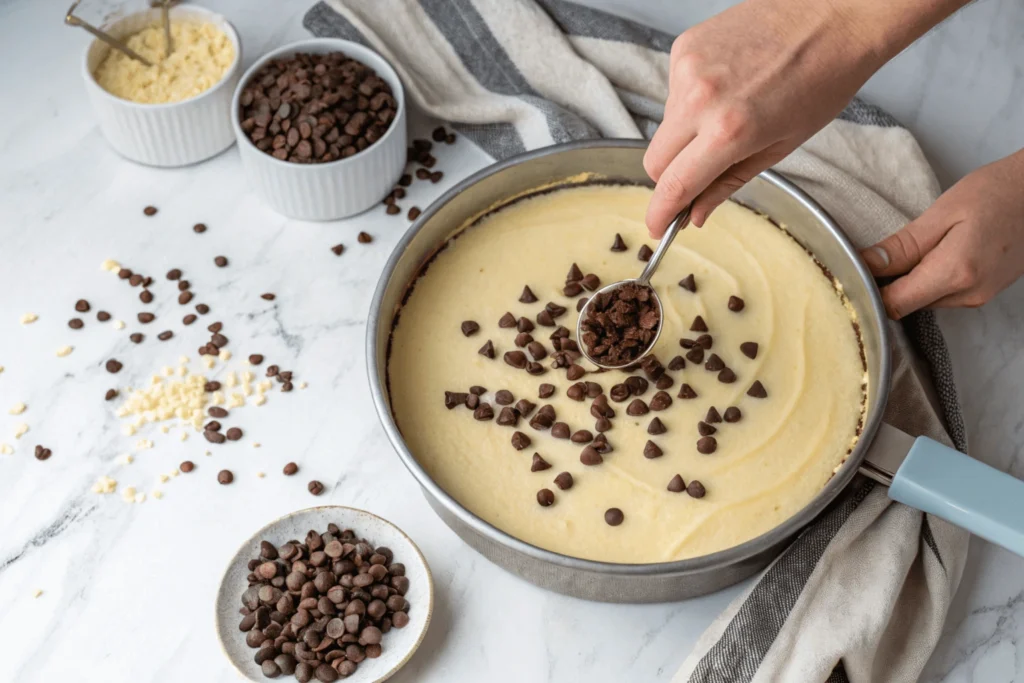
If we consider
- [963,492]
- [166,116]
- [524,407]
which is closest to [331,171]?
[166,116]

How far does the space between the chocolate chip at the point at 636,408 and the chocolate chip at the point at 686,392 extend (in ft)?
0.25

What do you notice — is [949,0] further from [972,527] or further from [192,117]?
[192,117]

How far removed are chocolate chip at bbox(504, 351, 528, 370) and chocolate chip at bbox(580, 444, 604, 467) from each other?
0.22m

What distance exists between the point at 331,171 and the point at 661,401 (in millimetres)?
878

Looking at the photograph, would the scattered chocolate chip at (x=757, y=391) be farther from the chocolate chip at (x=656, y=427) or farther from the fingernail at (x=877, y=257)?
the fingernail at (x=877, y=257)

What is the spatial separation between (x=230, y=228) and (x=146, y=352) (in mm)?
358

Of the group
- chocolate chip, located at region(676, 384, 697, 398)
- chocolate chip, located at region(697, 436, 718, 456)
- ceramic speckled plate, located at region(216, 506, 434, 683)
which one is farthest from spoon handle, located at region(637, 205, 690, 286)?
ceramic speckled plate, located at region(216, 506, 434, 683)

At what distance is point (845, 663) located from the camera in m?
1.79

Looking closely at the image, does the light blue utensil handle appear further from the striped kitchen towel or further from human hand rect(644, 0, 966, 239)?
A: human hand rect(644, 0, 966, 239)

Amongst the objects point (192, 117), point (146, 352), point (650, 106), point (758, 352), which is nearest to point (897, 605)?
point (758, 352)

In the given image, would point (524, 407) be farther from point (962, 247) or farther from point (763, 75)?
point (962, 247)

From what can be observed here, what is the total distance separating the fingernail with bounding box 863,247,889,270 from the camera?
204 cm

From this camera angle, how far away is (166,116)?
2.36 meters

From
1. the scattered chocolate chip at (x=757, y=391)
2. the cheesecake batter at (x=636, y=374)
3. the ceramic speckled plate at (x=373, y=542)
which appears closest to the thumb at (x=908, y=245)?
the cheesecake batter at (x=636, y=374)
